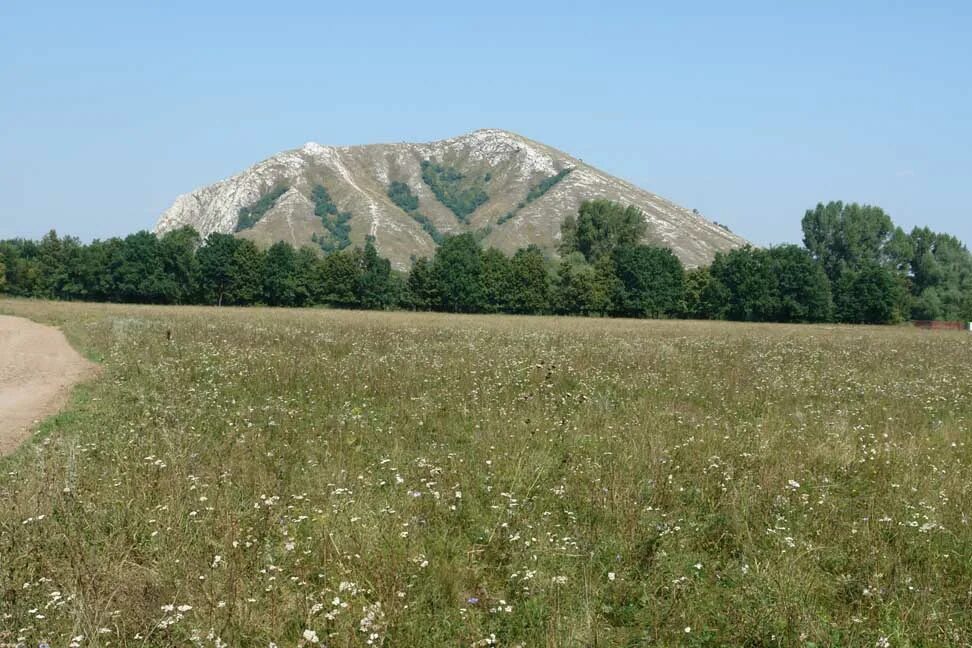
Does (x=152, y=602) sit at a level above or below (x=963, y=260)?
below

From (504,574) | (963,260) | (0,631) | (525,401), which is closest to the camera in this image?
(0,631)

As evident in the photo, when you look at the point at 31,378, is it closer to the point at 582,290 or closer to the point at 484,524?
the point at 484,524

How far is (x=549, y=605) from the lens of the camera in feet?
17.4

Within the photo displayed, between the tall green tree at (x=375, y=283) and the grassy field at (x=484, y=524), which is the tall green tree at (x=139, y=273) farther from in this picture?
the grassy field at (x=484, y=524)

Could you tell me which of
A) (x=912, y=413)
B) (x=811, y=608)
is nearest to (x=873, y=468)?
(x=811, y=608)

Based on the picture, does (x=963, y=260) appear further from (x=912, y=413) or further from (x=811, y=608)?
(x=811, y=608)

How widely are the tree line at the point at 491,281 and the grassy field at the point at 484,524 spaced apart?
82127 millimetres

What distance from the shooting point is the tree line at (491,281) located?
91.6 metres

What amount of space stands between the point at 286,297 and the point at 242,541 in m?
94.6

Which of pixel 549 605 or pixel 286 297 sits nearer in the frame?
pixel 549 605

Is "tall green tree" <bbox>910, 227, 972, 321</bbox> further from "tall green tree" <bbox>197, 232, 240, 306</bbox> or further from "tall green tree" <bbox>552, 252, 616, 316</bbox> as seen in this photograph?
"tall green tree" <bbox>197, 232, 240, 306</bbox>

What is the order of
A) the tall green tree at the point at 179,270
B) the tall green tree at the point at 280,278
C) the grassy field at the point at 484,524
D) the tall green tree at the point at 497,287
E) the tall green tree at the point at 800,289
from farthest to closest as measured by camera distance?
the tall green tree at the point at 179,270, the tall green tree at the point at 280,278, the tall green tree at the point at 497,287, the tall green tree at the point at 800,289, the grassy field at the point at 484,524

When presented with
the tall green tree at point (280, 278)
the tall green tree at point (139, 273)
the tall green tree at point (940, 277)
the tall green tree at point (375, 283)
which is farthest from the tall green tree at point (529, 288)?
the tall green tree at point (940, 277)

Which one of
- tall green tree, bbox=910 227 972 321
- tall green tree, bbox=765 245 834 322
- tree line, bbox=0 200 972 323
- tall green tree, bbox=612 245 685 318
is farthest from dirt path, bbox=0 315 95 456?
tall green tree, bbox=910 227 972 321
